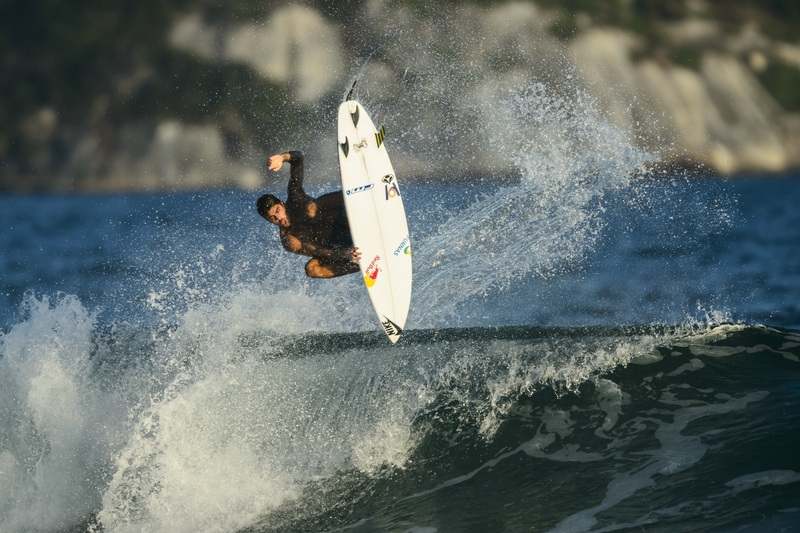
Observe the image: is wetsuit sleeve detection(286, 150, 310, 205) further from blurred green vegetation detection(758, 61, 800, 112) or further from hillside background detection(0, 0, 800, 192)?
blurred green vegetation detection(758, 61, 800, 112)

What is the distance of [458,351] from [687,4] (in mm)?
39297

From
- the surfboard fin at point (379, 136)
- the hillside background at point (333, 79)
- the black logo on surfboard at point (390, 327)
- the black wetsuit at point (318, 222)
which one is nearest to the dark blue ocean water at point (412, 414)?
the black logo on surfboard at point (390, 327)

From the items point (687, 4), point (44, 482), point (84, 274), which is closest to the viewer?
point (44, 482)

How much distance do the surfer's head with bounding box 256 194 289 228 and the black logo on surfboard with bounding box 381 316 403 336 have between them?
54.1 inches

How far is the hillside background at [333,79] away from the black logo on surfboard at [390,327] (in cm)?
3006

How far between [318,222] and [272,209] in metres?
0.63

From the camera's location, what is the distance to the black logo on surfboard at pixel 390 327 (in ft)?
26.6

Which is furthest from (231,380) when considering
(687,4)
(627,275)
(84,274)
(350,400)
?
(687,4)

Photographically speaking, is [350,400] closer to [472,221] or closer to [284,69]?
[472,221]

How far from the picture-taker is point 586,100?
43.8 meters

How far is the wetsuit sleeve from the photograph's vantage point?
25.2 feet

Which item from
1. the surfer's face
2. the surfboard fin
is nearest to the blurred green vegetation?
the surfboard fin

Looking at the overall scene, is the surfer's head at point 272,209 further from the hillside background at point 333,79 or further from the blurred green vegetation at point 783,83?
the blurred green vegetation at point 783,83

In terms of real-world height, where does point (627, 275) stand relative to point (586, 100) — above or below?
below
